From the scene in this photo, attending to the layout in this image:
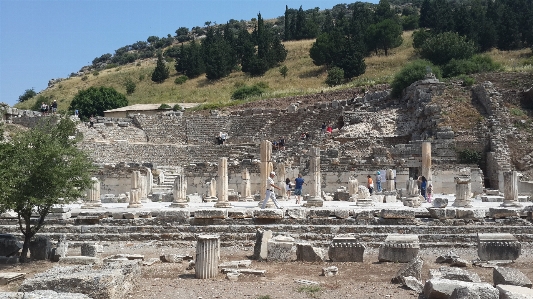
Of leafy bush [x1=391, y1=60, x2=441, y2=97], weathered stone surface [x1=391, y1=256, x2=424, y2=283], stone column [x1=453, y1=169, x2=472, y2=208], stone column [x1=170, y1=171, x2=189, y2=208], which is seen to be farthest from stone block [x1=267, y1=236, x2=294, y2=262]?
leafy bush [x1=391, y1=60, x2=441, y2=97]

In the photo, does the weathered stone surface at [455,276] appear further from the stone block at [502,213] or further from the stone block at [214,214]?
the stone block at [214,214]

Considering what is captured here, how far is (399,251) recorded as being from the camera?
1381 centimetres

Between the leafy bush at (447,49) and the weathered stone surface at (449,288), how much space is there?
45.4 metres

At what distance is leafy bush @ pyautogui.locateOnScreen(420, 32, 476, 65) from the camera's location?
2068 inches

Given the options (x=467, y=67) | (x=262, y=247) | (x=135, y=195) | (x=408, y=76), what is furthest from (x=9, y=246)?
(x=467, y=67)

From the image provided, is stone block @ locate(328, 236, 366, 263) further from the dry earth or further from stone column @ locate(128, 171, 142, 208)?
stone column @ locate(128, 171, 142, 208)

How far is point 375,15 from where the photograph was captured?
3346 inches

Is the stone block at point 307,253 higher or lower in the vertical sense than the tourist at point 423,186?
lower

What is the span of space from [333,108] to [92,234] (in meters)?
29.1

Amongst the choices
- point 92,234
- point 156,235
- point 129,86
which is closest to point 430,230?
point 156,235

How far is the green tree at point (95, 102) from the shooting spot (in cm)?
5912

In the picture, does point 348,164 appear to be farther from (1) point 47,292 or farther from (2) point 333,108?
(1) point 47,292

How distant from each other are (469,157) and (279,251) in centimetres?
1974

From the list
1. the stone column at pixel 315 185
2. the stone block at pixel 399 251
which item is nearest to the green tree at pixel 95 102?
the stone column at pixel 315 185
